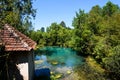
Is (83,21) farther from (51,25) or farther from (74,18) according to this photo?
(51,25)

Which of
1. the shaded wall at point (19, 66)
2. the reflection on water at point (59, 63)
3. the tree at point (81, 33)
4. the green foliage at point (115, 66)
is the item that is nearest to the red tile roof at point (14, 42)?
the shaded wall at point (19, 66)

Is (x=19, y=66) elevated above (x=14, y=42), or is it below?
below

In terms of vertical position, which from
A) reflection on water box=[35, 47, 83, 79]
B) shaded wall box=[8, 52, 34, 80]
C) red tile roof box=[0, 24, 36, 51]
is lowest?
reflection on water box=[35, 47, 83, 79]

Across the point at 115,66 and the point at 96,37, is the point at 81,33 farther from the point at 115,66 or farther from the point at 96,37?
the point at 115,66

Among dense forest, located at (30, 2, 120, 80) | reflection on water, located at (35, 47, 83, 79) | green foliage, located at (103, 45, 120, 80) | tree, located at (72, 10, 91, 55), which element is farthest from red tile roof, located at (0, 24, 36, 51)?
tree, located at (72, 10, 91, 55)

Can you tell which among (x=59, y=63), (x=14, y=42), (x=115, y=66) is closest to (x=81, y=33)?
(x=59, y=63)

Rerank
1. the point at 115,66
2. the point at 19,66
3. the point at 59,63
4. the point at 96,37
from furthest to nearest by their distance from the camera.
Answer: the point at 96,37 < the point at 59,63 < the point at 115,66 < the point at 19,66

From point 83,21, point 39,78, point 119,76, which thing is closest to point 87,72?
point 119,76

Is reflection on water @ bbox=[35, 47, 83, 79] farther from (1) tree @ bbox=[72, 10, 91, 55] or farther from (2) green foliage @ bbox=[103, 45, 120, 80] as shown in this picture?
(1) tree @ bbox=[72, 10, 91, 55]

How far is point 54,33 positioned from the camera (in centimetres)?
10275

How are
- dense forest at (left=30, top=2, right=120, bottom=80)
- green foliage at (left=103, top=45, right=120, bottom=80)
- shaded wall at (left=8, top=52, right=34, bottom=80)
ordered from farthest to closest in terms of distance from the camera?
dense forest at (left=30, top=2, right=120, bottom=80) → green foliage at (left=103, top=45, right=120, bottom=80) → shaded wall at (left=8, top=52, right=34, bottom=80)

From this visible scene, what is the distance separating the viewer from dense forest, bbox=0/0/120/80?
76.2ft

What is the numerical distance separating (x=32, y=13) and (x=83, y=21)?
28841 mm

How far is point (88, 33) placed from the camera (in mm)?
62625
